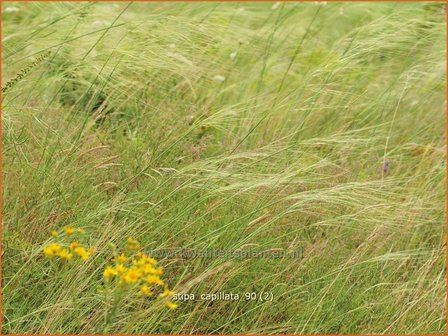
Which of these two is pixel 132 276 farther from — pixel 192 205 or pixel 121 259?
pixel 192 205

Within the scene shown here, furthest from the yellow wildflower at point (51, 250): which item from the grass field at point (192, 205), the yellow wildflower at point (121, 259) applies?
the yellow wildflower at point (121, 259)

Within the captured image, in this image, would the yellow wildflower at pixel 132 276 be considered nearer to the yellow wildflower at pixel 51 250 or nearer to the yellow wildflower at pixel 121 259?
the yellow wildflower at pixel 121 259

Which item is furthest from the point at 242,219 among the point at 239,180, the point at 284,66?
the point at 284,66

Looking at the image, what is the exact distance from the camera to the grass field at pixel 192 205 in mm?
1869

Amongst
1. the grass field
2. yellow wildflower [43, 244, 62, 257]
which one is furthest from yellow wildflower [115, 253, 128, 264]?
yellow wildflower [43, 244, 62, 257]

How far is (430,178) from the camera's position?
2383 millimetres

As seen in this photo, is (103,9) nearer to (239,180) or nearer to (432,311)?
(239,180)

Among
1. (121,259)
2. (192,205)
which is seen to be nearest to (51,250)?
(121,259)

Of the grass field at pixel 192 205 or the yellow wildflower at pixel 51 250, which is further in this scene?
the grass field at pixel 192 205

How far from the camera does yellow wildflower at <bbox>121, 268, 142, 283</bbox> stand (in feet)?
5.16

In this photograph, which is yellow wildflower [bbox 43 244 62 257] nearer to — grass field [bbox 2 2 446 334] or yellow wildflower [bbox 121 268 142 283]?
grass field [bbox 2 2 446 334]

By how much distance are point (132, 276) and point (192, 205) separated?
0.38 meters

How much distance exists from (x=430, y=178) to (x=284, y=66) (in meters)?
0.81

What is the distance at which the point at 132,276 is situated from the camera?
1604mm
